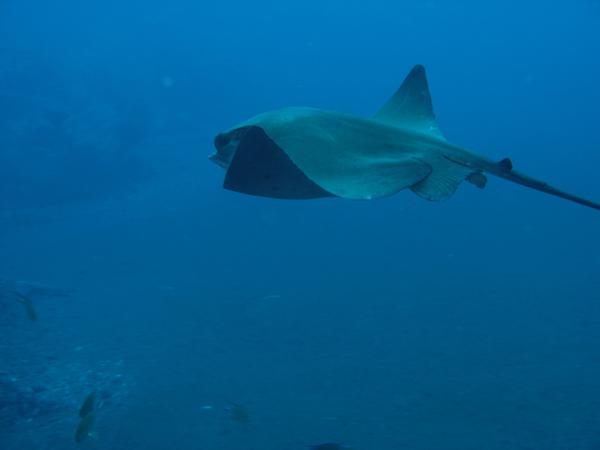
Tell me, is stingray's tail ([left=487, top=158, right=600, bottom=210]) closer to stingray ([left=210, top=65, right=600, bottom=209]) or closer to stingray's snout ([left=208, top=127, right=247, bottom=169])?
stingray ([left=210, top=65, right=600, bottom=209])

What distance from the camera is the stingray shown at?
109 inches

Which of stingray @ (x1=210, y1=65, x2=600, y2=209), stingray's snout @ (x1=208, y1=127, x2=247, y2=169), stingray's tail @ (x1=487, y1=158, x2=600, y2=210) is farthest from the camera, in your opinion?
stingray's snout @ (x1=208, y1=127, x2=247, y2=169)

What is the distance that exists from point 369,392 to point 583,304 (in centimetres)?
654

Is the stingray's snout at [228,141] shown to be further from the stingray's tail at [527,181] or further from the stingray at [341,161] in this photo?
the stingray's tail at [527,181]

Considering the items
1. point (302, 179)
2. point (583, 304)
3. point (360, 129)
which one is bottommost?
point (583, 304)

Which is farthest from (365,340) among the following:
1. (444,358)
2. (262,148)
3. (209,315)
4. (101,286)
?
(101,286)

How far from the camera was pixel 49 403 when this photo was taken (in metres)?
7.41

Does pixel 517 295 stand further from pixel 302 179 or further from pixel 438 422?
pixel 302 179

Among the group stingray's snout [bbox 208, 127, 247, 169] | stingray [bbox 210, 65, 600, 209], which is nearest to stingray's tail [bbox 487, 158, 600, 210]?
stingray [bbox 210, 65, 600, 209]

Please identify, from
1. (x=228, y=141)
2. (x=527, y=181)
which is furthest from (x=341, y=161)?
(x=527, y=181)

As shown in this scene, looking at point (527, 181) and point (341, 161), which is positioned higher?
point (341, 161)

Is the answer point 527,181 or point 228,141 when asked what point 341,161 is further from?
point 527,181

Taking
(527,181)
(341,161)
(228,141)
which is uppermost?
(228,141)

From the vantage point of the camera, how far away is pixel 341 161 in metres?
3.18
